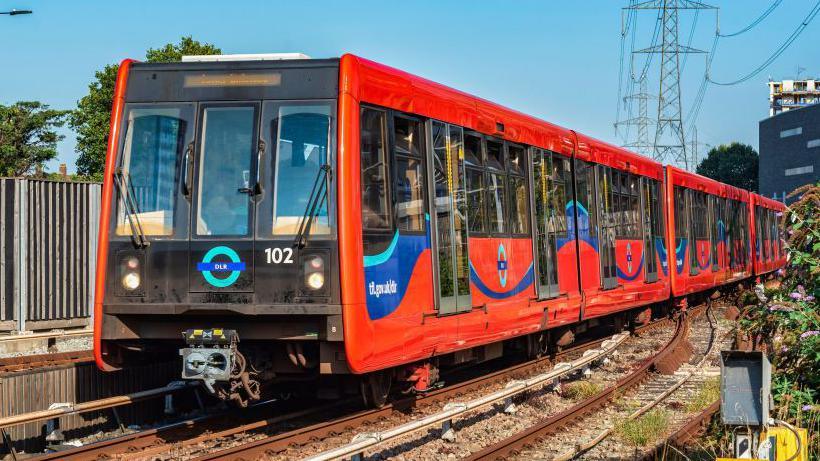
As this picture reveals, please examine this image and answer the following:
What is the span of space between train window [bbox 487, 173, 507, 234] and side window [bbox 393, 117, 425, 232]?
5.72 feet

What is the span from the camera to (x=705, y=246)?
22.4m

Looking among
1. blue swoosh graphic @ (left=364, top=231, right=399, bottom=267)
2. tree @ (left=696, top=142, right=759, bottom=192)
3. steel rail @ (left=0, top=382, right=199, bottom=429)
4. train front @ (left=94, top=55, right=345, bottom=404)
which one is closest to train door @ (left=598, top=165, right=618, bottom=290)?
blue swoosh graphic @ (left=364, top=231, right=399, bottom=267)

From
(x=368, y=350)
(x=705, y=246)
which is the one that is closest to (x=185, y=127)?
(x=368, y=350)

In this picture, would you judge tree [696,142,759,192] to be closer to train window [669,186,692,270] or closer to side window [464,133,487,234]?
train window [669,186,692,270]

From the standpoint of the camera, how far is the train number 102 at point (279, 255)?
8.05 metres

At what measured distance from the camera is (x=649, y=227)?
18.2 meters

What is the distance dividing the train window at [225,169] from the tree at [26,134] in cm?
4715

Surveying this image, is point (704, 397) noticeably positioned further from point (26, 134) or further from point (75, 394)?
point (26, 134)

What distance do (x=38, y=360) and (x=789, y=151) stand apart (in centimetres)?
8874

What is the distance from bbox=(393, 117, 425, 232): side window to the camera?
8.85 m

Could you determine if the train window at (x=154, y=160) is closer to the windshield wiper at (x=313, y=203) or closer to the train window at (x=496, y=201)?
the windshield wiper at (x=313, y=203)

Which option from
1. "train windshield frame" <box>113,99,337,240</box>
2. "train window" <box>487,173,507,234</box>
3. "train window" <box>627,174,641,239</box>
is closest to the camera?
"train windshield frame" <box>113,99,337,240</box>

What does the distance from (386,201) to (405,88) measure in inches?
47.0

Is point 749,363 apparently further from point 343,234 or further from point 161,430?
point 161,430
